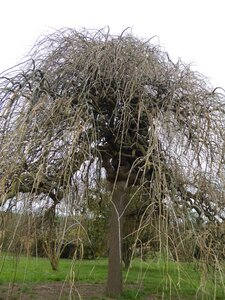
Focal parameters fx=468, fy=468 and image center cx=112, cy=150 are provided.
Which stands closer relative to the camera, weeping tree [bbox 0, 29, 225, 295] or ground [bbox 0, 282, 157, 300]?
weeping tree [bbox 0, 29, 225, 295]

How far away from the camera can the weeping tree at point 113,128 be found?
4348 mm

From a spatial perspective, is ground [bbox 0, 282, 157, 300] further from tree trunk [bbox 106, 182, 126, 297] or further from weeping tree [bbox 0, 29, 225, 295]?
weeping tree [bbox 0, 29, 225, 295]

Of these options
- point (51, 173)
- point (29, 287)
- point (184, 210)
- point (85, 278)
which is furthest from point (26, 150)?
point (85, 278)

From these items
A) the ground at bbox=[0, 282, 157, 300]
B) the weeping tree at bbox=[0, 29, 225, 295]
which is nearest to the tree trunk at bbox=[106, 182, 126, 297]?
the weeping tree at bbox=[0, 29, 225, 295]

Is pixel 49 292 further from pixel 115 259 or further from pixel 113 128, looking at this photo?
pixel 113 128

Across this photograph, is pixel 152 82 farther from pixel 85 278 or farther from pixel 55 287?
pixel 85 278

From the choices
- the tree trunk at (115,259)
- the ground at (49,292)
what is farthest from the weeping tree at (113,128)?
the ground at (49,292)

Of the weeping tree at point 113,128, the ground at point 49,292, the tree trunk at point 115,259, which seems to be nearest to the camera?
the weeping tree at point 113,128

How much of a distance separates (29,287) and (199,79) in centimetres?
408

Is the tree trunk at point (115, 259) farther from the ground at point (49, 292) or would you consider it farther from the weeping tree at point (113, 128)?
the ground at point (49, 292)

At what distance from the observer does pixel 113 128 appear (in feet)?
20.5

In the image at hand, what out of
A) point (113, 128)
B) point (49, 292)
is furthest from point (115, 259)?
point (113, 128)

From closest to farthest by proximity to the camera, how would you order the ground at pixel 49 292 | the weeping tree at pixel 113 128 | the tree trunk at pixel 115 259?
the weeping tree at pixel 113 128, the ground at pixel 49 292, the tree trunk at pixel 115 259

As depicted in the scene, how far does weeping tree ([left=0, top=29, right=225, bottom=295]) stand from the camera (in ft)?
14.3
